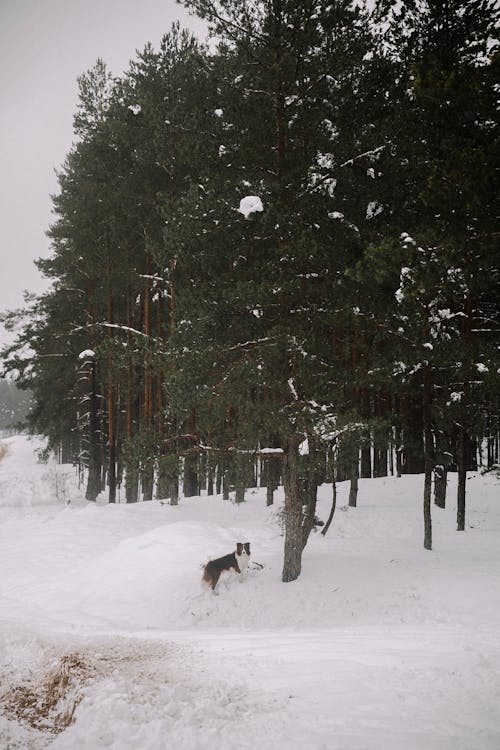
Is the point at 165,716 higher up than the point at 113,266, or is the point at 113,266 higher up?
the point at 113,266

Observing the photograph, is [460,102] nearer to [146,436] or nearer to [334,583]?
[146,436]

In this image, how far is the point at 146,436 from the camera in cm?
1009

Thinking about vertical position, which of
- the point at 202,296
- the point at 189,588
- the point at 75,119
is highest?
the point at 75,119

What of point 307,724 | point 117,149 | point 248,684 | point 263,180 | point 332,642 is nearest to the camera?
point 307,724

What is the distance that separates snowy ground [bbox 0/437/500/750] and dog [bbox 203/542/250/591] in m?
0.32

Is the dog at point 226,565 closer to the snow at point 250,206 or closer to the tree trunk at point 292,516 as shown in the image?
the tree trunk at point 292,516

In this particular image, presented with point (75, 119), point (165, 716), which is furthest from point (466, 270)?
point (75, 119)

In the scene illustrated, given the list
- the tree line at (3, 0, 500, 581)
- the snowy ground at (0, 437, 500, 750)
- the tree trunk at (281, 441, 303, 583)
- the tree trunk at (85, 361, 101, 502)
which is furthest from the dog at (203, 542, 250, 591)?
the tree trunk at (85, 361, 101, 502)

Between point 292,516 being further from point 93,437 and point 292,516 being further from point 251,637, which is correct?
point 93,437

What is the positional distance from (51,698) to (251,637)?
9.73 ft

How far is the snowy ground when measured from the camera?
152 inches

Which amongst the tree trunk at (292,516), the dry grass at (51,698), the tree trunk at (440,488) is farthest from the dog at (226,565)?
the tree trunk at (440,488)

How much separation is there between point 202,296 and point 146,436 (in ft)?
10.3

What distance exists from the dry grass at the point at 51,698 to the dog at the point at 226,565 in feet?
18.2
